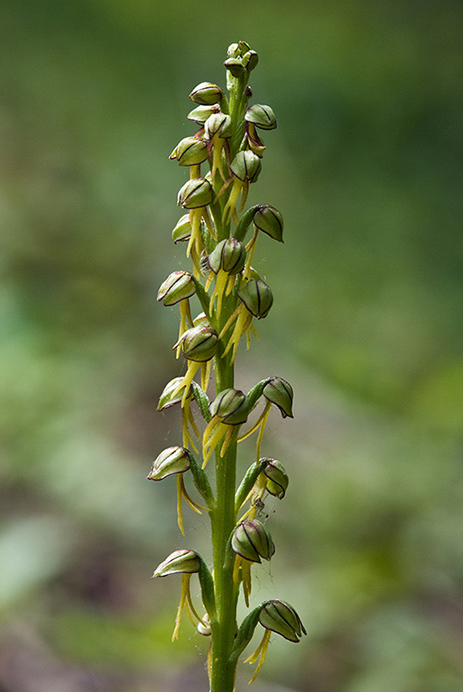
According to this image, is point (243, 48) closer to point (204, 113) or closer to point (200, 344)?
point (204, 113)

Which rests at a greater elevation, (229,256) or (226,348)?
(229,256)

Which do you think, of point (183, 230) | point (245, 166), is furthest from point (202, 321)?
point (245, 166)

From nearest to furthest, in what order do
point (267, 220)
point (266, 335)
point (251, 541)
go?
1. point (251, 541)
2. point (267, 220)
3. point (266, 335)

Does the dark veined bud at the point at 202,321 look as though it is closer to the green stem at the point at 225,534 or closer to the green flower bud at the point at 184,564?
the green stem at the point at 225,534

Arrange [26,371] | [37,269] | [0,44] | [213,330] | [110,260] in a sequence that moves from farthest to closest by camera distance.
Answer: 1. [0,44]
2. [110,260]
3. [37,269]
4. [26,371]
5. [213,330]

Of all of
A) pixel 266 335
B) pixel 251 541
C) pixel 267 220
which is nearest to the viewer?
pixel 251 541

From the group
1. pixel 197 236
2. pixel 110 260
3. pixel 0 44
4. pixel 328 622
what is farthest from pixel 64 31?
pixel 197 236

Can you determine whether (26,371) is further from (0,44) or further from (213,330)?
(0,44)

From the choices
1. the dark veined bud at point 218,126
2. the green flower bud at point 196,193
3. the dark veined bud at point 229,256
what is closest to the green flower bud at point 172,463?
the dark veined bud at point 229,256
